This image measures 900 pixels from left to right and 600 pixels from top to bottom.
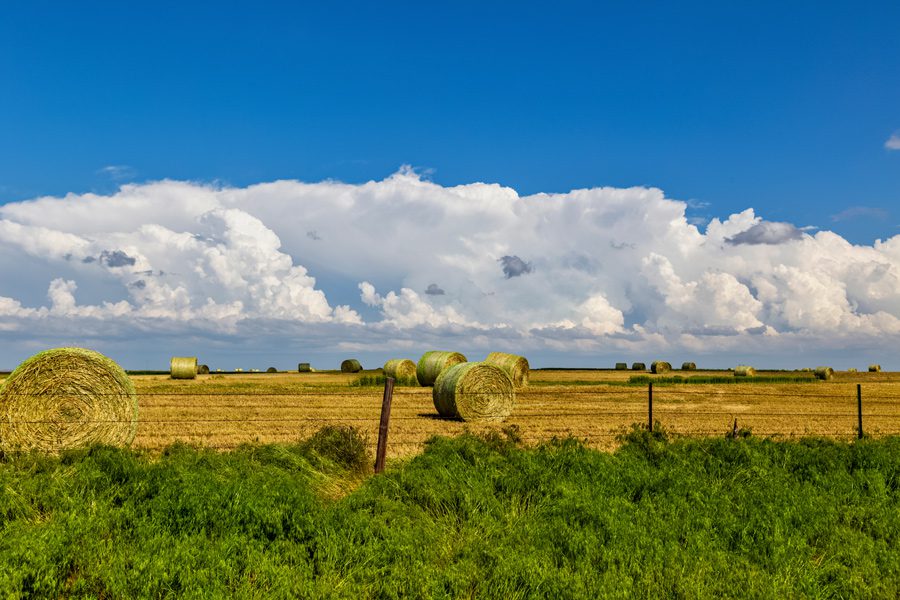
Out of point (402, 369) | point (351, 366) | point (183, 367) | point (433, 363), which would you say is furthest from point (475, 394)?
point (351, 366)

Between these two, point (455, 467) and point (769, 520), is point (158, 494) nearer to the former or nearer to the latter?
point (455, 467)

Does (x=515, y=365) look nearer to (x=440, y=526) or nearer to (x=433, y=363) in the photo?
(x=433, y=363)

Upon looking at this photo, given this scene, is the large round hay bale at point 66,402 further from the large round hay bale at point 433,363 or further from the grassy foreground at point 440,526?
the large round hay bale at point 433,363

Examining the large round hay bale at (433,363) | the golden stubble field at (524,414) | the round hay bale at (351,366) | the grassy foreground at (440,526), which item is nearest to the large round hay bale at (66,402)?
the golden stubble field at (524,414)

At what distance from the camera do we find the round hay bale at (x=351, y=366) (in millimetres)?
68062

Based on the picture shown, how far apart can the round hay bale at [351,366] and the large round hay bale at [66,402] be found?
Answer: 51096 millimetres

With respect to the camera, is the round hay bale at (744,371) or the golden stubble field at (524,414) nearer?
the golden stubble field at (524,414)

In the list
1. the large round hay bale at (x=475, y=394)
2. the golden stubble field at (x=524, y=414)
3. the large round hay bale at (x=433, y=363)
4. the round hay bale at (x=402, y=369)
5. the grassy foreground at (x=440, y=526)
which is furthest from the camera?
the round hay bale at (x=402, y=369)

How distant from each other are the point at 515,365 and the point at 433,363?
4794mm

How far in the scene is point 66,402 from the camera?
1631 cm

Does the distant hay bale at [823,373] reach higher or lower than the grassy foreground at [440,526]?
higher

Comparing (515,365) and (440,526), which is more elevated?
(515,365)

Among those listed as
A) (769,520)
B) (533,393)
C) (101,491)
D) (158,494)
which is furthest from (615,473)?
(533,393)

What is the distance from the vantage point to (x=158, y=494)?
27.6ft
